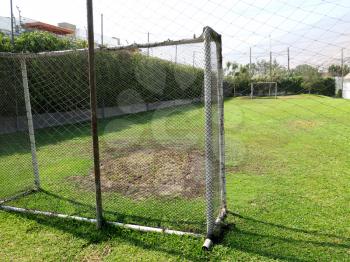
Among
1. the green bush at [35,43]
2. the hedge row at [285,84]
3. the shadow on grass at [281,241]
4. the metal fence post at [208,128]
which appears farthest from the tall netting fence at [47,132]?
the hedge row at [285,84]

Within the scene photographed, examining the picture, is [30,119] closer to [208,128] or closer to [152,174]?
[152,174]

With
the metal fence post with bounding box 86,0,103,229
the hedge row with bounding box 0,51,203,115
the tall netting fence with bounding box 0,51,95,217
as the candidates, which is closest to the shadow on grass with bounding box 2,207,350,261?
the metal fence post with bounding box 86,0,103,229

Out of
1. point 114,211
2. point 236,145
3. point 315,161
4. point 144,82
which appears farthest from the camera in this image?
point 144,82

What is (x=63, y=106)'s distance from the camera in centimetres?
1038

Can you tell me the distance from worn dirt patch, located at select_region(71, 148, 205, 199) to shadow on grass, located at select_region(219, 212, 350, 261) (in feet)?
3.66

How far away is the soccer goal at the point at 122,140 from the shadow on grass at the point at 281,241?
9.7 inches

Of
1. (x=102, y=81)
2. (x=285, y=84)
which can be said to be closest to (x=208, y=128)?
(x=102, y=81)

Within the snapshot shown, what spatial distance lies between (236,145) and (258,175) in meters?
2.57

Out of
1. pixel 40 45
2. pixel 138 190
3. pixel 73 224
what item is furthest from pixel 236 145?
pixel 40 45

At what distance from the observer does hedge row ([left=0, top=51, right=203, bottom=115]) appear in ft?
28.1

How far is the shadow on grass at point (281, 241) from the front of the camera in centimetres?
278

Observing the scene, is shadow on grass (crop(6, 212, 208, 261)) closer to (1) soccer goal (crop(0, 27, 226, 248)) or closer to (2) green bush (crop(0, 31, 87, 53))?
(1) soccer goal (crop(0, 27, 226, 248))

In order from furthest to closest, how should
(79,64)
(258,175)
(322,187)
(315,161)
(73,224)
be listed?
1. (79,64)
2. (315,161)
3. (258,175)
4. (322,187)
5. (73,224)

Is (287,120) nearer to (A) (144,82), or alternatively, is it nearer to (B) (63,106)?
(A) (144,82)
